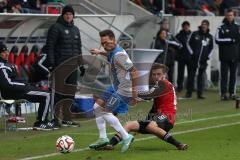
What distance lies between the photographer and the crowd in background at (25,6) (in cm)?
2122

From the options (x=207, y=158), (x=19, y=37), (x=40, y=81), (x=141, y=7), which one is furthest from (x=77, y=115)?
(x=141, y=7)

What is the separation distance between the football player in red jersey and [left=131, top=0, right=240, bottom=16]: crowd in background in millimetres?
15268

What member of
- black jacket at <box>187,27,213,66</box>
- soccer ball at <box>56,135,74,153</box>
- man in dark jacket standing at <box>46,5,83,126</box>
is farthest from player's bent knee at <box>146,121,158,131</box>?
black jacket at <box>187,27,213,66</box>

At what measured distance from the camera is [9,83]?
16.0 metres

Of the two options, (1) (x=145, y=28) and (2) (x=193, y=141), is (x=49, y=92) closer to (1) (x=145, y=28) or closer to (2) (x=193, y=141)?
(2) (x=193, y=141)

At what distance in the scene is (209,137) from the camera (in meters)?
14.6

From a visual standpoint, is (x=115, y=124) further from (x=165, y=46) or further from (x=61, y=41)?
(x=165, y=46)

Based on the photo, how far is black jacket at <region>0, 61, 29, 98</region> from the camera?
15992 millimetres

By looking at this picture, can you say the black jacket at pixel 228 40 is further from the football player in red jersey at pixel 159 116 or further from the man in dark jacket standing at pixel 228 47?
the football player in red jersey at pixel 159 116

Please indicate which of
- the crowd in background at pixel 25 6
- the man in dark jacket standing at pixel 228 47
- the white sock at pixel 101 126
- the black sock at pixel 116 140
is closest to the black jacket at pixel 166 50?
the man in dark jacket standing at pixel 228 47

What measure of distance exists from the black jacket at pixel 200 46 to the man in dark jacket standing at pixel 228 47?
31.1 inches

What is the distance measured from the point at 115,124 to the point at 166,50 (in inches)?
429

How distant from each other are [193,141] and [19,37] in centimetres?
845

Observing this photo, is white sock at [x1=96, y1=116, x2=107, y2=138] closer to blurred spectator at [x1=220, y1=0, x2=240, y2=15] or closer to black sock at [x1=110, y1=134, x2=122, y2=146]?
black sock at [x1=110, y1=134, x2=122, y2=146]
